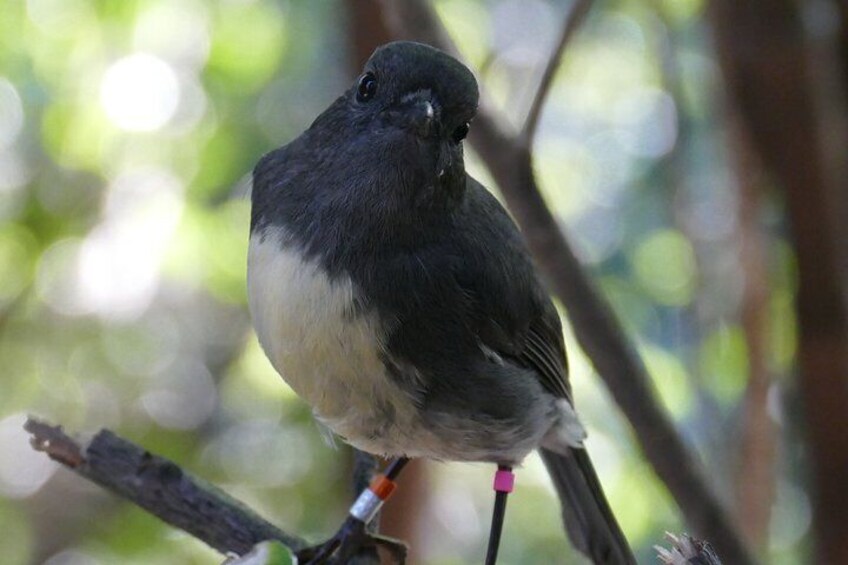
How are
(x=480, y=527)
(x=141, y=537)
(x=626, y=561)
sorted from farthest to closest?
(x=480, y=527) → (x=141, y=537) → (x=626, y=561)

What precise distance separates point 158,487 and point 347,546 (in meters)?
0.38

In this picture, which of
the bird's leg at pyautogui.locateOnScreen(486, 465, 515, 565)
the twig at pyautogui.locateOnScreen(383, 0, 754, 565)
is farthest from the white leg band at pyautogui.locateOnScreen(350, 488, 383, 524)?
the twig at pyautogui.locateOnScreen(383, 0, 754, 565)

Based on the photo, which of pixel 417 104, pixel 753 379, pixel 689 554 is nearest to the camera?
pixel 689 554

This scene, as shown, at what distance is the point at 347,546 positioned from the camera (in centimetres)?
206

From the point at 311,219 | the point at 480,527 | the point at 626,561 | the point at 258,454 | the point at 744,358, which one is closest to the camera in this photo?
the point at 311,219

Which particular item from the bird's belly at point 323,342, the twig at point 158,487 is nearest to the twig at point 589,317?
the bird's belly at point 323,342

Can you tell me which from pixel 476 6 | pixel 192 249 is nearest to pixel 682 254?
pixel 476 6

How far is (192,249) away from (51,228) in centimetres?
37

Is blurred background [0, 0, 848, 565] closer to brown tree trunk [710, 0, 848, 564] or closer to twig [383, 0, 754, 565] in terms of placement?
brown tree trunk [710, 0, 848, 564]

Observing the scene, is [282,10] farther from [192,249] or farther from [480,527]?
[480,527]

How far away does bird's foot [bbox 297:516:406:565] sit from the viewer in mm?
2051

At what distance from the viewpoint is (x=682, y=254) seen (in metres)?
3.79

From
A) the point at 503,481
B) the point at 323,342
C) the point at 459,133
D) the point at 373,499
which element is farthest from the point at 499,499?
the point at 459,133

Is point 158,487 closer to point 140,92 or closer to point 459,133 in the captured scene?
point 459,133
